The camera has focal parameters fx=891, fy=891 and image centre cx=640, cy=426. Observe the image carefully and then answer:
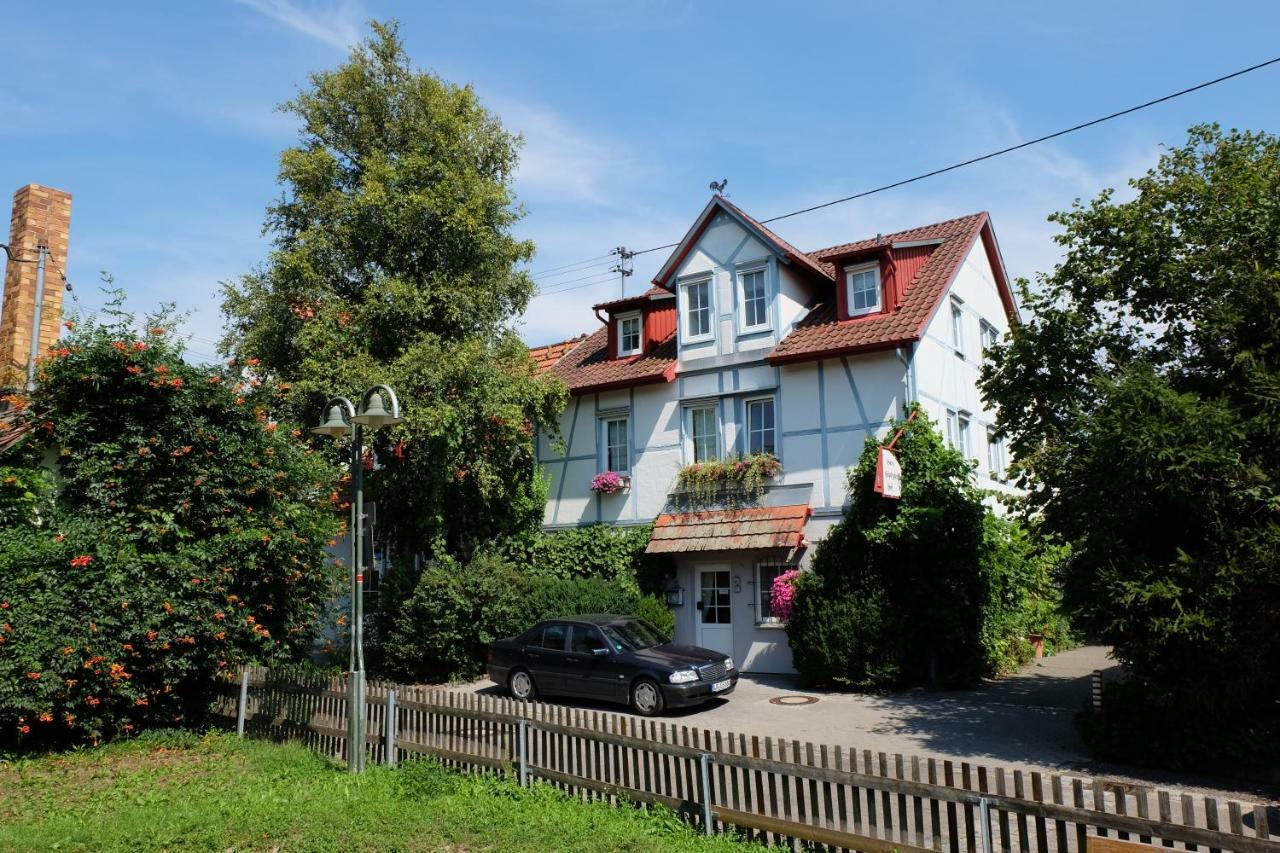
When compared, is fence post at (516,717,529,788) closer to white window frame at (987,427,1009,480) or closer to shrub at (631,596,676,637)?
shrub at (631,596,676,637)

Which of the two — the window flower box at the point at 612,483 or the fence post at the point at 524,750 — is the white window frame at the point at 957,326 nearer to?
the window flower box at the point at 612,483

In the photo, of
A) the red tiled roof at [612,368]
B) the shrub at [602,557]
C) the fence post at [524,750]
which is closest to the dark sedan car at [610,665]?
the shrub at [602,557]

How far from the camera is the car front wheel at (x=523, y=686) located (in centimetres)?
1534

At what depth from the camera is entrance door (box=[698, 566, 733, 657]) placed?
19.0 metres

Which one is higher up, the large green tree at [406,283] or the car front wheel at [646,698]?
the large green tree at [406,283]

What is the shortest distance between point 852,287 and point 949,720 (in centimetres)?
942

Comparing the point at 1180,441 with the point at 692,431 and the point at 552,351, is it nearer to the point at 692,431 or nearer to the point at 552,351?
the point at 692,431

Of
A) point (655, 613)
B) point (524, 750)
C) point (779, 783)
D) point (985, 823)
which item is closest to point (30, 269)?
point (655, 613)

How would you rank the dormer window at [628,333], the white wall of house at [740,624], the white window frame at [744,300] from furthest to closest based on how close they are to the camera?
the dormer window at [628,333]
the white window frame at [744,300]
the white wall of house at [740,624]

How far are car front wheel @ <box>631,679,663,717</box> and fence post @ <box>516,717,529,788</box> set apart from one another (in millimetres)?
4671

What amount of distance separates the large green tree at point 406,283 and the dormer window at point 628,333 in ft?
9.84

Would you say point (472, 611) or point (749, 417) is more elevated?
point (749, 417)

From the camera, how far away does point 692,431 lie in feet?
66.6

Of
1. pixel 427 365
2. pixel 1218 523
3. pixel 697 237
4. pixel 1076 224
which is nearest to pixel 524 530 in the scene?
pixel 427 365
